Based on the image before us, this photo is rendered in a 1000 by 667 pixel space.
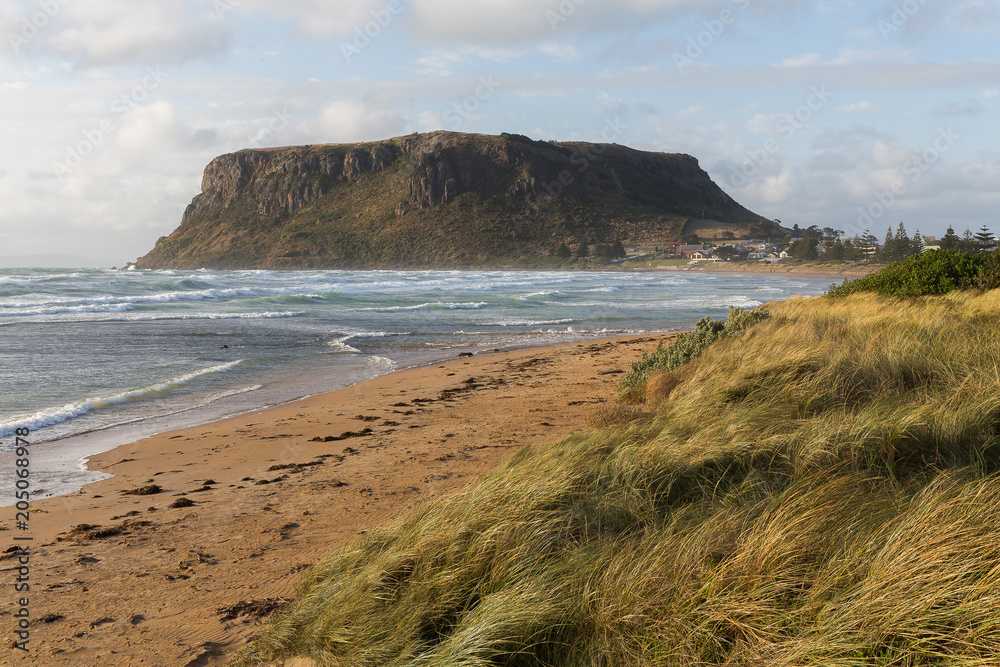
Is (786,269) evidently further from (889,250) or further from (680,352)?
(680,352)

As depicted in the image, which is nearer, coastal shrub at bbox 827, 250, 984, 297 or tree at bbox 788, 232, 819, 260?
coastal shrub at bbox 827, 250, 984, 297

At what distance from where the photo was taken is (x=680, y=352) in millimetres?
9117

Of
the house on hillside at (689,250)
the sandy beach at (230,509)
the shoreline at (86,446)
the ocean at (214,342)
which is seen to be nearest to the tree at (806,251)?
the house on hillside at (689,250)

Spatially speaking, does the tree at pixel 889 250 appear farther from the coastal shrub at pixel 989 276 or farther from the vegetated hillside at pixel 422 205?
the coastal shrub at pixel 989 276

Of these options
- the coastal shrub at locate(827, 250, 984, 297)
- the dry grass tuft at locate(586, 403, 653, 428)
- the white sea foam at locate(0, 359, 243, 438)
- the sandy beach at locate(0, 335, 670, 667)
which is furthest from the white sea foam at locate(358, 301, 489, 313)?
the dry grass tuft at locate(586, 403, 653, 428)

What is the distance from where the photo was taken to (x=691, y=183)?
18462 cm

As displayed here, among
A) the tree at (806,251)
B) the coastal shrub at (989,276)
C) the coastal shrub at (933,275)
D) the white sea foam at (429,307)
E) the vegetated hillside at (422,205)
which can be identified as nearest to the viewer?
the coastal shrub at (989,276)

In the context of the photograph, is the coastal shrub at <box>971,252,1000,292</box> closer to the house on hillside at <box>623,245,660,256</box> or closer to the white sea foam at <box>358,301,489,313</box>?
the white sea foam at <box>358,301,489,313</box>

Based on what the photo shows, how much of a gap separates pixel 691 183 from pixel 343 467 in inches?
7564

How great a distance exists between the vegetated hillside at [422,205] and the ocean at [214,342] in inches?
3393

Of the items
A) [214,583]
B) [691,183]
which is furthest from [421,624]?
[691,183]

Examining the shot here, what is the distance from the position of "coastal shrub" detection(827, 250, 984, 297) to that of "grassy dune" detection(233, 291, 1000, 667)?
11109 millimetres

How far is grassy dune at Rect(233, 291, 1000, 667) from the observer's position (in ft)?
7.49

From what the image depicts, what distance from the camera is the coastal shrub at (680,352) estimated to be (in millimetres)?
8781
